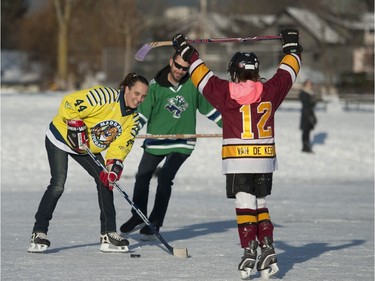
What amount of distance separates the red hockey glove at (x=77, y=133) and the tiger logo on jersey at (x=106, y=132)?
13 centimetres

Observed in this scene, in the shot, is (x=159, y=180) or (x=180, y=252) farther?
(x=159, y=180)

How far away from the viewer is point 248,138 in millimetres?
6871

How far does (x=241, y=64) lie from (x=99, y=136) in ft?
4.92

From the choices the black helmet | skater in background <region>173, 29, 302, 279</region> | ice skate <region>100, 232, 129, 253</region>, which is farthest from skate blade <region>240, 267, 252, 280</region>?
ice skate <region>100, 232, 129, 253</region>

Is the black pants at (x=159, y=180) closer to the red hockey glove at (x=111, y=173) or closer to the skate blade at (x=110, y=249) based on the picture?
the skate blade at (x=110, y=249)

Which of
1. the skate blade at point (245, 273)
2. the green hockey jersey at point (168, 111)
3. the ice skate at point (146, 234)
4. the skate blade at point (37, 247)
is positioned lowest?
the skate blade at point (245, 273)

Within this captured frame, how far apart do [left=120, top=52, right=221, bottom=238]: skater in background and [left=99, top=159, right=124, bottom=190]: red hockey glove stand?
3.90 feet

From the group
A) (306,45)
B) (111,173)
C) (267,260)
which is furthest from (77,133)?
(306,45)

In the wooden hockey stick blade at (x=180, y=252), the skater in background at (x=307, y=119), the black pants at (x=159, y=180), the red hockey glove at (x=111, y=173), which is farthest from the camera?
the skater in background at (x=307, y=119)

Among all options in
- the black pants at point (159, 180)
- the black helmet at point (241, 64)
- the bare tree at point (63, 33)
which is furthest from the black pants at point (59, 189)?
the bare tree at point (63, 33)

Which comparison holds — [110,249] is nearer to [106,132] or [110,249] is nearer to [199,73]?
[106,132]

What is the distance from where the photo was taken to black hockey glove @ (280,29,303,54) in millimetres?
7246

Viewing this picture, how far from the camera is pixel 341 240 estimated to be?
9.57 m

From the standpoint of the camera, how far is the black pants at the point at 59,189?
8047 mm
